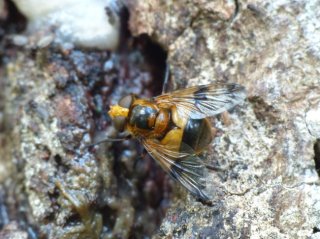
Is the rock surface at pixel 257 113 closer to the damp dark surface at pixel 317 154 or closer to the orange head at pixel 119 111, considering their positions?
the damp dark surface at pixel 317 154

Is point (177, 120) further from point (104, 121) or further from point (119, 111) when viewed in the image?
point (104, 121)

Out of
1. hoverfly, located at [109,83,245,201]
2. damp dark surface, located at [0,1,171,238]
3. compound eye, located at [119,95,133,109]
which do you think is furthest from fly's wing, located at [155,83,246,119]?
damp dark surface, located at [0,1,171,238]

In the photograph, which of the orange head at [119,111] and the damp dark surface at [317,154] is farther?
the orange head at [119,111]

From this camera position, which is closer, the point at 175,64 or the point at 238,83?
the point at 238,83

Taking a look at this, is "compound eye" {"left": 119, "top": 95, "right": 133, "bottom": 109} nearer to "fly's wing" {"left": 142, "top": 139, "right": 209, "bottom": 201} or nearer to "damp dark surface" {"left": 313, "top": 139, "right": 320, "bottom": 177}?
"fly's wing" {"left": 142, "top": 139, "right": 209, "bottom": 201}

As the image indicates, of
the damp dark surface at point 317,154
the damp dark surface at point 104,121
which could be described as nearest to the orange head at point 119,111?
the damp dark surface at point 104,121

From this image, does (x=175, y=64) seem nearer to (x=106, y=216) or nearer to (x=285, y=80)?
(x=285, y=80)

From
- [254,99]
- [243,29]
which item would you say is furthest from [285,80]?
[243,29]
